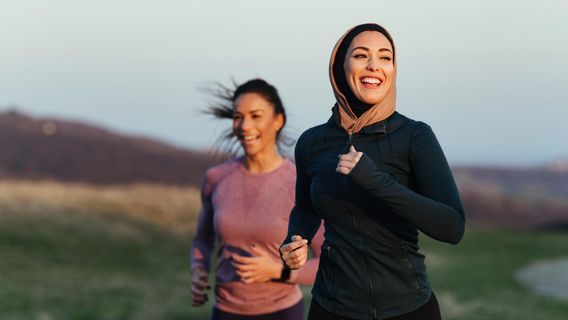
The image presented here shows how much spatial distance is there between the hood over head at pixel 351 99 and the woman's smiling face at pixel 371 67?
0.09 feet

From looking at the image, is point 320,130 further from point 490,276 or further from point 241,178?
point 490,276

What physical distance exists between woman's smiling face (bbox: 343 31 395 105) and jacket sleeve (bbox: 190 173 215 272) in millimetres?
2058

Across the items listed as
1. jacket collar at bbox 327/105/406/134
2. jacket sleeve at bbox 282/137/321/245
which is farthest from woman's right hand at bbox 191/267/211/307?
jacket collar at bbox 327/105/406/134

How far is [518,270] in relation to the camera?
19938 millimetres

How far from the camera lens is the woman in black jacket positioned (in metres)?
2.85

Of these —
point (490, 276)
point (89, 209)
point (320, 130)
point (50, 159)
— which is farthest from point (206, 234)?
point (50, 159)

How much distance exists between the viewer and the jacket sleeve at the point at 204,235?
4.83 m

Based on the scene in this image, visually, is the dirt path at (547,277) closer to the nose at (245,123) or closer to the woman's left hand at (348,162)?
the nose at (245,123)

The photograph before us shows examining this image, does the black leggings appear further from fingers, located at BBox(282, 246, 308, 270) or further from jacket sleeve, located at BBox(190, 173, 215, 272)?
jacket sleeve, located at BBox(190, 173, 215, 272)

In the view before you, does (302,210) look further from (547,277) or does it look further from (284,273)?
(547,277)

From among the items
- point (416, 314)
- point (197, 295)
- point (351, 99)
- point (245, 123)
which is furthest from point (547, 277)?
point (351, 99)

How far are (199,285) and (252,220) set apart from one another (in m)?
0.55

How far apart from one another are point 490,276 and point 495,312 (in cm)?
505

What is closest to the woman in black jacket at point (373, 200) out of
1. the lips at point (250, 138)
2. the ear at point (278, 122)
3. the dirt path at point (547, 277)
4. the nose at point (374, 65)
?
the nose at point (374, 65)
